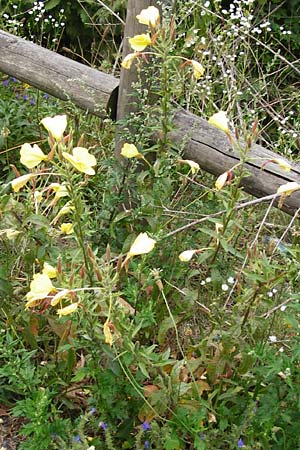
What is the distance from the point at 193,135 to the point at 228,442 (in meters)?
1.16

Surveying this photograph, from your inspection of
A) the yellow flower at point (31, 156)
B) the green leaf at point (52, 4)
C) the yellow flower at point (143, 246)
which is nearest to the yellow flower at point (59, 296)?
the yellow flower at point (143, 246)

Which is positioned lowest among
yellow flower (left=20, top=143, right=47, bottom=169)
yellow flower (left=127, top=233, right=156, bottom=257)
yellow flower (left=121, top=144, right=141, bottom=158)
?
yellow flower (left=121, top=144, right=141, bottom=158)

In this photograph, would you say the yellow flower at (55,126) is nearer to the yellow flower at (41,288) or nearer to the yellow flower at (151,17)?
the yellow flower at (41,288)

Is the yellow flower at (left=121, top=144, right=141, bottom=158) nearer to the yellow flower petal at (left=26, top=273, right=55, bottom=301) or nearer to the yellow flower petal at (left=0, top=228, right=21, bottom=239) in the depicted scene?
the yellow flower petal at (left=0, top=228, right=21, bottom=239)

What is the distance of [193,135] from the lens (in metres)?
2.82

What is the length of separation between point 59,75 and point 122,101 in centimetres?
47

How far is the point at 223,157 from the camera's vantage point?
2760 mm

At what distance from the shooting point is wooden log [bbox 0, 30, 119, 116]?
3008 millimetres

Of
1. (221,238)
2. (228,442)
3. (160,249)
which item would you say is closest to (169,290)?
(160,249)

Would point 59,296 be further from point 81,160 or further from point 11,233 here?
point 11,233

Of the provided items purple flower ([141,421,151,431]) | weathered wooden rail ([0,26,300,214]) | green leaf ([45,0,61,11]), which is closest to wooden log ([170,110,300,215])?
weathered wooden rail ([0,26,300,214])

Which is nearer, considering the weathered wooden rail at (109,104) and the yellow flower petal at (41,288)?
the yellow flower petal at (41,288)

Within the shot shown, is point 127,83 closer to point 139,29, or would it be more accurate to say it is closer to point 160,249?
point 139,29

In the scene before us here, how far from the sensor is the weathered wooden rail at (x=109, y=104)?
2674mm
